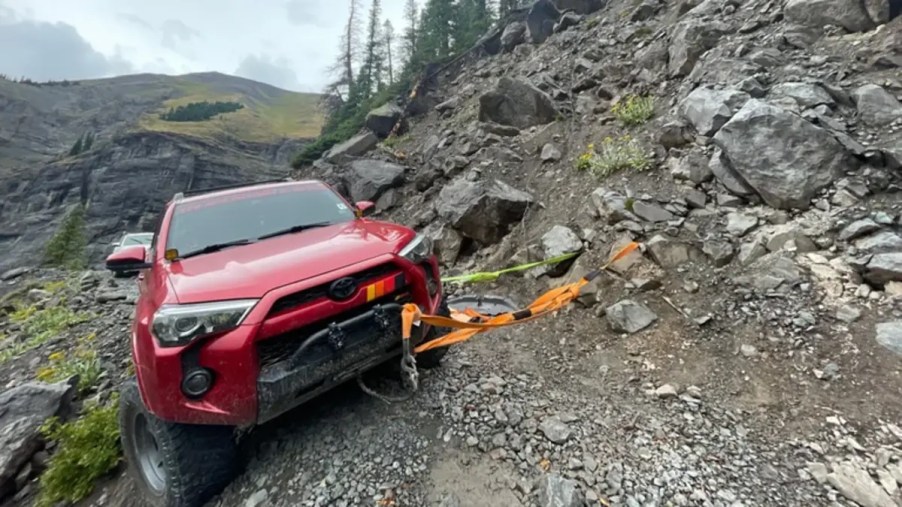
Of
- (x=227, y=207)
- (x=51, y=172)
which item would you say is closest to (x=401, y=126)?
(x=227, y=207)

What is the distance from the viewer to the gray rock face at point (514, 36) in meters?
18.8

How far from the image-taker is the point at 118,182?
4409cm

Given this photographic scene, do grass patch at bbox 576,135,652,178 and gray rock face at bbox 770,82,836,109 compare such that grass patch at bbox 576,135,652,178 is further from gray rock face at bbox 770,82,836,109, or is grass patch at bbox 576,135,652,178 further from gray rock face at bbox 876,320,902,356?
gray rock face at bbox 876,320,902,356

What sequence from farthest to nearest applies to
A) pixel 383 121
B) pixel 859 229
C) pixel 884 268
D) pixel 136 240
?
pixel 383 121, pixel 136 240, pixel 859 229, pixel 884 268

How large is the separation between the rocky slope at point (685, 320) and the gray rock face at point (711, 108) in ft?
0.10

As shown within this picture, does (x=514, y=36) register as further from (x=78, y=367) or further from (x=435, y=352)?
(x=78, y=367)

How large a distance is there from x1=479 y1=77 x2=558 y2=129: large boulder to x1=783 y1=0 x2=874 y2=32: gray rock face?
4.29 meters

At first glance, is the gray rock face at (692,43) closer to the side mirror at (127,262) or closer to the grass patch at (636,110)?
the grass patch at (636,110)

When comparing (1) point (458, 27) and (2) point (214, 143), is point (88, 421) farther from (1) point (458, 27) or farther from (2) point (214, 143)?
(2) point (214, 143)

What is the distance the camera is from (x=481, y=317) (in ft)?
12.4

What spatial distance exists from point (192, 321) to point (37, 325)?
8.91 metres

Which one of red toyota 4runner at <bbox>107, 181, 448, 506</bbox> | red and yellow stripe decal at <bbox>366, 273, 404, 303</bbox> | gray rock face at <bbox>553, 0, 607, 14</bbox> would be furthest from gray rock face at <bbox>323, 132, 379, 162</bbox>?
red and yellow stripe decal at <bbox>366, 273, 404, 303</bbox>

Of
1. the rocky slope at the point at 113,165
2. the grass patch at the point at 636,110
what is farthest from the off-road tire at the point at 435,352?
the rocky slope at the point at 113,165

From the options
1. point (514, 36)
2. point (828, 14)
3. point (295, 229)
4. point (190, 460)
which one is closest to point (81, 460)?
point (190, 460)
